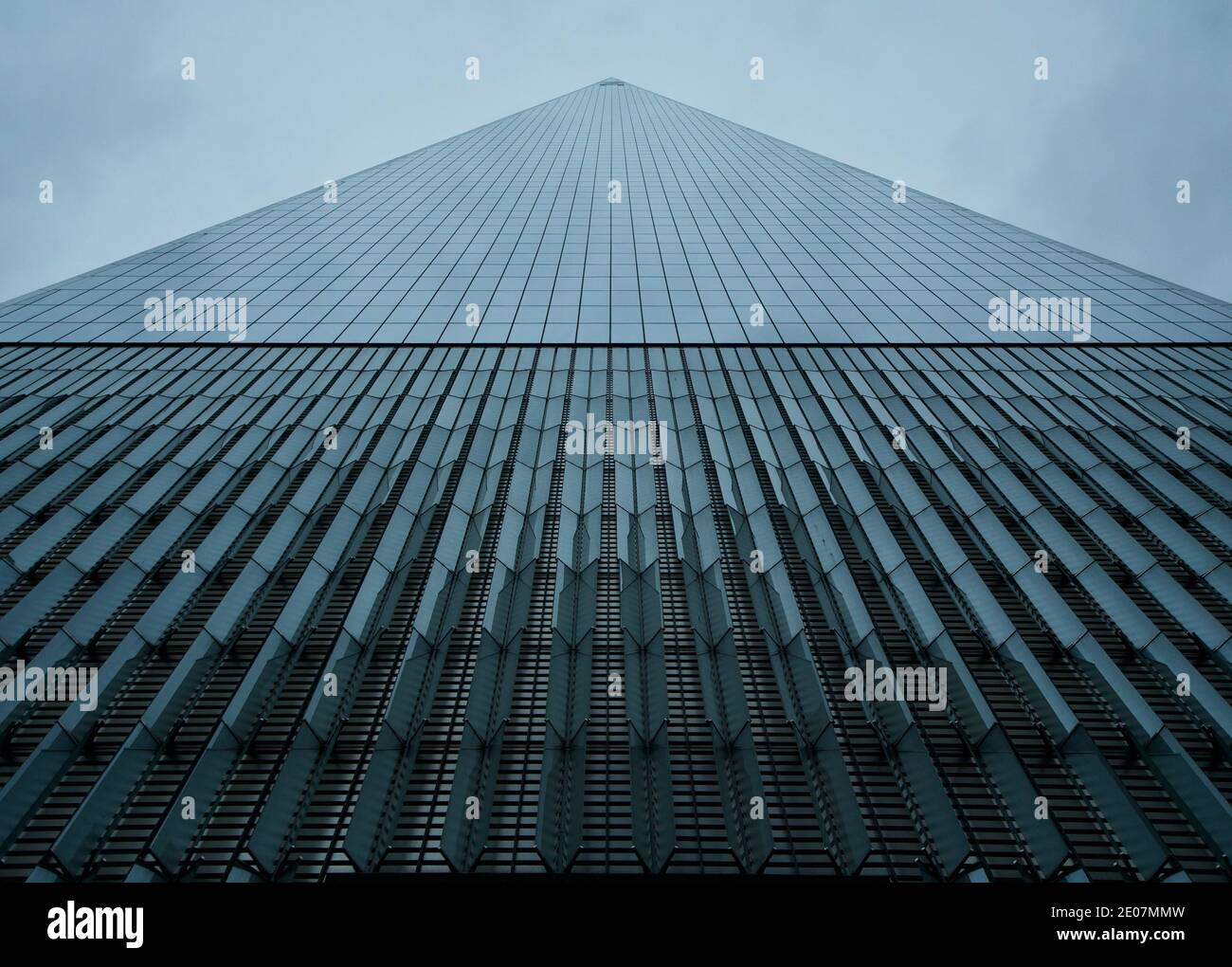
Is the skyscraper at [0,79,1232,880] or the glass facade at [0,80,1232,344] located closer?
the skyscraper at [0,79,1232,880]

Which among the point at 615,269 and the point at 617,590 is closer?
the point at 617,590

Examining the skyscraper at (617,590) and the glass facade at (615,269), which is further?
the glass facade at (615,269)

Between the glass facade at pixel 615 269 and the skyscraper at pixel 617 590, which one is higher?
the glass facade at pixel 615 269

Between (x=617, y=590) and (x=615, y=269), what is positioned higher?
(x=615, y=269)

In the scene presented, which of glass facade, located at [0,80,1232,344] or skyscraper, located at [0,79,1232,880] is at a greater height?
glass facade, located at [0,80,1232,344]

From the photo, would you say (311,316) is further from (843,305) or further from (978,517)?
(978,517)

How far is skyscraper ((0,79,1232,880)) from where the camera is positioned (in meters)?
6.41

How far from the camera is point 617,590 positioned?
372 inches

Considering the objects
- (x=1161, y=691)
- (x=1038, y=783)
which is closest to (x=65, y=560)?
(x=1038, y=783)

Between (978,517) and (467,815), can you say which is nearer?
(467,815)

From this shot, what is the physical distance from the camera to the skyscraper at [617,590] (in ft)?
21.0

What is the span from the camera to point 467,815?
20.6ft
